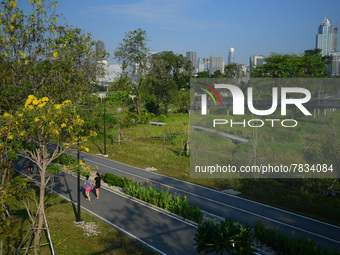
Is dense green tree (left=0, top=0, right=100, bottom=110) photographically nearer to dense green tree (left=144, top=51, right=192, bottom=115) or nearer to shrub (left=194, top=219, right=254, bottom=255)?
shrub (left=194, top=219, right=254, bottom=255)

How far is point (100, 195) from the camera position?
755 inches

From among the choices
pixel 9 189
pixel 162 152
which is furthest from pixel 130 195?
pixel 162 152

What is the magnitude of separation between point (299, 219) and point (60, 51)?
16.0m

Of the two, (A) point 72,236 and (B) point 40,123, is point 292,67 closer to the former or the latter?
(A) point 72,236

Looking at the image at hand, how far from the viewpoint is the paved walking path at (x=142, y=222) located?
42.0 feet

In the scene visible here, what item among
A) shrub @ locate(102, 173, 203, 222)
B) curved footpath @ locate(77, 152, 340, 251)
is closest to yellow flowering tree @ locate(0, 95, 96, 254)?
shrub @ locate(102, 173, 203, 222)

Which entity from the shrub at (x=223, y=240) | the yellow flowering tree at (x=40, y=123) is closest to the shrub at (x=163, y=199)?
the shrub at (x=223, y=240)

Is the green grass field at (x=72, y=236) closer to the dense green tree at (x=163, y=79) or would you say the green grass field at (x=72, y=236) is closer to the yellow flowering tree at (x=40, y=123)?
the yellow flowering tree at (x=40, y=123)

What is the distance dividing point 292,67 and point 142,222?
145 ft

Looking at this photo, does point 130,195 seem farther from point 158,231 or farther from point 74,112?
point 74,112

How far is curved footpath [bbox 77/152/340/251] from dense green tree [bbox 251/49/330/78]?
119 feet

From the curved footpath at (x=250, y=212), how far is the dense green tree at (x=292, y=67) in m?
36.3

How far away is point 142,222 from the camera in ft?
49.2

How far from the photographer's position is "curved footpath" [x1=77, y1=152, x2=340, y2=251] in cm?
1403
